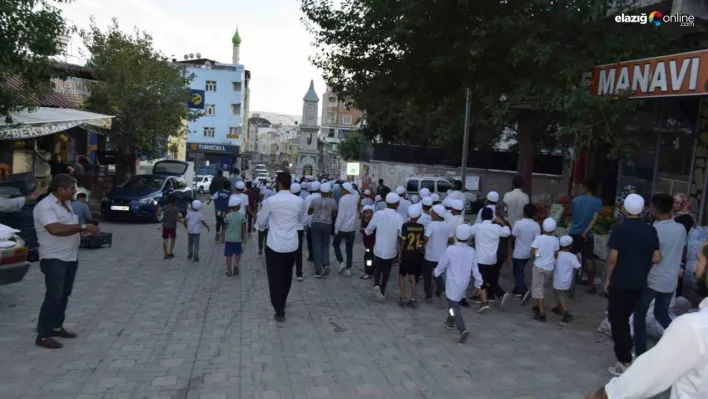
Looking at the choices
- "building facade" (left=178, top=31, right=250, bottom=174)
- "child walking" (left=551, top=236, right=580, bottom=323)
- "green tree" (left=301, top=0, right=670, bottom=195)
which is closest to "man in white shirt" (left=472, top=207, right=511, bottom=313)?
"child walking" (left=551, top=236, right=580, bottom=323)

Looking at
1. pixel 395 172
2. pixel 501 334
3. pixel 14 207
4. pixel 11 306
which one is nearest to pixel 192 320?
pixel 11 306

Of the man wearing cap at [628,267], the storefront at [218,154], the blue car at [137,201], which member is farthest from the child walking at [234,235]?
the storefront at [218,154]

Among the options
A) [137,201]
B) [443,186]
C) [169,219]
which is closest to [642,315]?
[169,219]

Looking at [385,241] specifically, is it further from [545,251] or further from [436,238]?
[545,251]

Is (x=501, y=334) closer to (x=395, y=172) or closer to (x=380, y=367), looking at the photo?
(x=380, y=367)

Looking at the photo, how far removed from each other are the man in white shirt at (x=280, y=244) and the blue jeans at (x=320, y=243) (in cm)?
295

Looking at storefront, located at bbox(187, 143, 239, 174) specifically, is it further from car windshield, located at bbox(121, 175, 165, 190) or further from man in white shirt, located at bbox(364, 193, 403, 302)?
A: man in white shirt, located at bbox(364, 193, 403, 302)

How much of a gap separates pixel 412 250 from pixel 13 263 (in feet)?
17.4

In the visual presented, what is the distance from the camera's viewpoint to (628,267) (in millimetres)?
5637

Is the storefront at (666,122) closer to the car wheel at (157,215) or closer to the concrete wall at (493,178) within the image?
the concrete wall at (493,178)

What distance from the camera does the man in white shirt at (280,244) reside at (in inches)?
291

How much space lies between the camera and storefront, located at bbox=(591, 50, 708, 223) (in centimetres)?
765

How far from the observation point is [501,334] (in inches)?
282

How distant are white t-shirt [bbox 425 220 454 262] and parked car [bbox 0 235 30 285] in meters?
5.53
